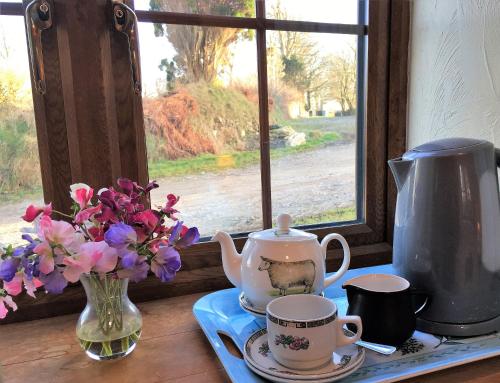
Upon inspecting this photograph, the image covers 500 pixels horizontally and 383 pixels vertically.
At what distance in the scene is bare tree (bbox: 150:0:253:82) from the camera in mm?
815

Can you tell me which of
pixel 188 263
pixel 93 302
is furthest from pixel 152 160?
pixel 93 302

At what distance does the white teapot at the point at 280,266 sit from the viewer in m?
0.64

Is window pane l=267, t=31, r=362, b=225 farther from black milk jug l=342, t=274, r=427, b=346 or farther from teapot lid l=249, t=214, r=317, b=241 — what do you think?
black milk jug l=342, t=274, r=427, b=346

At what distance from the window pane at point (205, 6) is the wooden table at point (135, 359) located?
0.57 m

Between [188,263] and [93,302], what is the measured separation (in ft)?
0.89

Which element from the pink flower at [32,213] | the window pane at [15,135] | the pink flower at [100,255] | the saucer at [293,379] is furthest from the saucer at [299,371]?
the window pane at [15,135]

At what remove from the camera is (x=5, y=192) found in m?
0.76

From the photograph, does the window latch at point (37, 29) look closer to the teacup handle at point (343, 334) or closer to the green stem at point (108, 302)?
the green stem at point (108, 302)

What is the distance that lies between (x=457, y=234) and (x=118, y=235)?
0.46m

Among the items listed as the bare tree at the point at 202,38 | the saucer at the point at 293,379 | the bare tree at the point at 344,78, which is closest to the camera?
the saucer at the point at 293,379

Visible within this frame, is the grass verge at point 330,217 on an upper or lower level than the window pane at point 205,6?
lower

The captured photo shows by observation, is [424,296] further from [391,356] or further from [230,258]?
[230,258]

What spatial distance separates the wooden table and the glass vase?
0.02m

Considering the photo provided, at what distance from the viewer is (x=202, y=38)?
2.76ft
